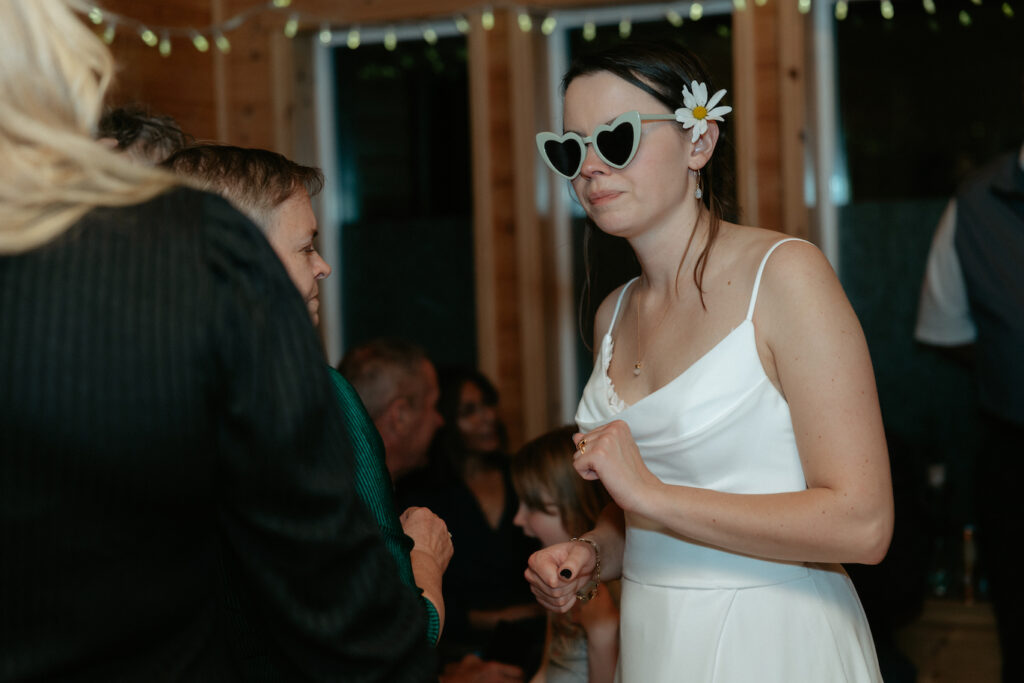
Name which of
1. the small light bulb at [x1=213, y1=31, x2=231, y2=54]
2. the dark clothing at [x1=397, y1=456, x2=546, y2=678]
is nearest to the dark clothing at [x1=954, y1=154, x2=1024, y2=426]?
the dark clothing at [x1=397, y1=456, x2=546, y2=678]

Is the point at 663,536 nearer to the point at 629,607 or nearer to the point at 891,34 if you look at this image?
the point at 629,607

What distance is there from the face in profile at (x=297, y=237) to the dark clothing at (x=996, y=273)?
219cm

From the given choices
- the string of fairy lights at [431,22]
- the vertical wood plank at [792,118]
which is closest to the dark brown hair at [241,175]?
the string of fairy lights at [431,22]

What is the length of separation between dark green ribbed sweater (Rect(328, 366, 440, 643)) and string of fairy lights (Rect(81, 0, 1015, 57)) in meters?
3.07

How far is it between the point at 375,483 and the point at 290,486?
0.51 meters

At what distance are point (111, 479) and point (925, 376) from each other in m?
3.82

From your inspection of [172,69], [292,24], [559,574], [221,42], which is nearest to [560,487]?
[559,574]

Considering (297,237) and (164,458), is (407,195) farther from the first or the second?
(164,458)

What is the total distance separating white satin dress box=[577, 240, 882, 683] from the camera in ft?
4.78

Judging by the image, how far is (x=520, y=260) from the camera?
14.0ft

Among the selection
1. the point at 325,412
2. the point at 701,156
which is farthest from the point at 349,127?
the point at 325,412

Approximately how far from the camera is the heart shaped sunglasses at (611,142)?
1523 millimetres

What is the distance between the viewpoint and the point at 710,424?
1472 millimetres

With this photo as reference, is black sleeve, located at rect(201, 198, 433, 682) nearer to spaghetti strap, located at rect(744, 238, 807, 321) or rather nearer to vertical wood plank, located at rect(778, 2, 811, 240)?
spaghetti strap, located at rect(744, 238, 807, 321)
